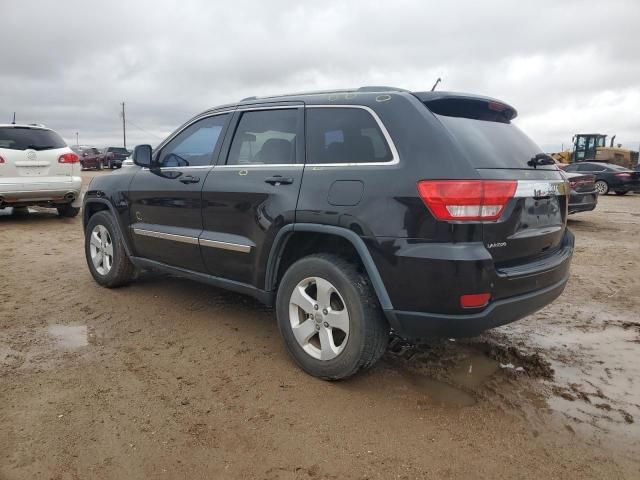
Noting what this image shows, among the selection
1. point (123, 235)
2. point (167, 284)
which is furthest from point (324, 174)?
point (167, 284)

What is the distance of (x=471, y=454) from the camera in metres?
2.45

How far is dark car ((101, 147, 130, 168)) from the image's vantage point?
36.7 m

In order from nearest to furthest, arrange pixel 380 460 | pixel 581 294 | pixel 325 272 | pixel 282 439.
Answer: pixel 380 460, pixel 282 439, pixel 325 272, pixel 581 294

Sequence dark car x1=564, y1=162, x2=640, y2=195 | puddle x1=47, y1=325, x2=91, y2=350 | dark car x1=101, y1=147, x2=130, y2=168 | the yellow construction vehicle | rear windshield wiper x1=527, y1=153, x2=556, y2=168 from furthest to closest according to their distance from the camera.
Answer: dark car x1=101, y1=147, x2=130, y2=168
the yellow construction vehicle
dark car x1=564, y1=162, x2=640, y2=195
puddle x1=47, y1=325, x2=91, y2=350
rear windshield wiper x1=527, y1=153, x2=556, y2=168

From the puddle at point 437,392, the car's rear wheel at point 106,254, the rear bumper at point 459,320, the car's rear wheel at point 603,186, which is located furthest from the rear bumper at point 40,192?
the car's rear wheel at point 603,186

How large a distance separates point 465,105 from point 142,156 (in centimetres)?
276

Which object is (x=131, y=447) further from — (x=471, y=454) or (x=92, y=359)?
(x=471, y=454)

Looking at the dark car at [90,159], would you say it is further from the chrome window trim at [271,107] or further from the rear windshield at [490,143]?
the rear windshield at [490,143]

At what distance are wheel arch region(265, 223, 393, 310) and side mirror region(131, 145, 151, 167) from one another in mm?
1783

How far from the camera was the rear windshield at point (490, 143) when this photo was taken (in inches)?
109

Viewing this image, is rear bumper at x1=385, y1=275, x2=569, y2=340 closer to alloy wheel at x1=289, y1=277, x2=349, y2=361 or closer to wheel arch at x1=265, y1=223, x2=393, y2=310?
wheel arch at x1=265, y1=223, x2=393, y2=310

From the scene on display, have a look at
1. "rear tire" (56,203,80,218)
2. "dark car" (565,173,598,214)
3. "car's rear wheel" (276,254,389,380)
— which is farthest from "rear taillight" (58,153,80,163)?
"dark car" (565,173,598,214)

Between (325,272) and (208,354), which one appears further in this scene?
(208,354)

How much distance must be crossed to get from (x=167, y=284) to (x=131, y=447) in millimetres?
3000
